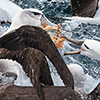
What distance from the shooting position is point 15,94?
1.81 metres

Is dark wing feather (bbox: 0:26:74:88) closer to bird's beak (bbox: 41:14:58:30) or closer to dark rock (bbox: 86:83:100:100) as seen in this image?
dark rock (bbox: 86:83:100:100)

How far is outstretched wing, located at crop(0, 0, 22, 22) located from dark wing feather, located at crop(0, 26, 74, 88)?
221 cm

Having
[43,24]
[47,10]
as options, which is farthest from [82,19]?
[43,24]

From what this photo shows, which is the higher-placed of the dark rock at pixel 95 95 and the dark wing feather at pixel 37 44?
the dark wing feather at pixel 37 44

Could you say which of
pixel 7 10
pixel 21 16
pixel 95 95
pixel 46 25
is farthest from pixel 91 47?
pixel 7 10

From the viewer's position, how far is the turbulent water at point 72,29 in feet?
14.8

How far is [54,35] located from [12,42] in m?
1.76

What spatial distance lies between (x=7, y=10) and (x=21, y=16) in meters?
0.80

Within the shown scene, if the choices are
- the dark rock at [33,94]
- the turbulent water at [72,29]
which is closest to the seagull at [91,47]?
the turbulent water at [72,29]

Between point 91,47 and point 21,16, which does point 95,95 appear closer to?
point 91,47

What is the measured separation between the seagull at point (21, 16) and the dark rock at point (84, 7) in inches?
64.8

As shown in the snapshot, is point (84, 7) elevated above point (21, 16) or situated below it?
below

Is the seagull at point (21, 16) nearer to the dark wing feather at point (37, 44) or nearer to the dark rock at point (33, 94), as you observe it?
the dark wing feather at point (37, 44)

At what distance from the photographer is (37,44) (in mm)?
2422
